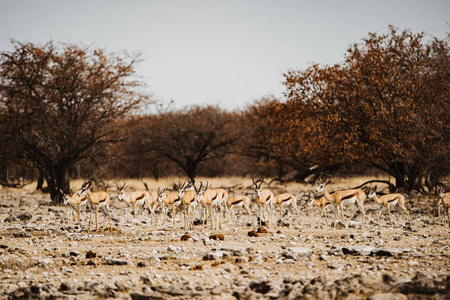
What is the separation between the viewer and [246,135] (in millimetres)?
35031

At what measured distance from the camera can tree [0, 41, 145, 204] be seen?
2002 centimetres

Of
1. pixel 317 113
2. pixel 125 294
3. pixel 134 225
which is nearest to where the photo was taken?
pixel 125 294

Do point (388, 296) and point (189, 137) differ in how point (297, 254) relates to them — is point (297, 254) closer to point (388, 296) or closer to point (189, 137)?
point (388, 296)

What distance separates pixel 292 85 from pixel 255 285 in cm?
1895

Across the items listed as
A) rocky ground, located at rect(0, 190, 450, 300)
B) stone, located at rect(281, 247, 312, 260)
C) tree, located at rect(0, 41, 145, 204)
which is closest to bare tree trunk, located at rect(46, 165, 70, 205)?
tree, located at rect(0, 41, 145, 204)

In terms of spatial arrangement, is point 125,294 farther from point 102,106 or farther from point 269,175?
point 269,175

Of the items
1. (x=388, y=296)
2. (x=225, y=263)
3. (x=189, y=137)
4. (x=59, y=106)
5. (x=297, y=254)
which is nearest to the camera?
(x=388, y=296)

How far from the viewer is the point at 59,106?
20.6m

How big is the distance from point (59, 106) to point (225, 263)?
14.5 m

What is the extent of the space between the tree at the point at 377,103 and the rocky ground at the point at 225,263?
27.6 ft

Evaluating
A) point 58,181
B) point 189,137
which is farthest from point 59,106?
point 189,137

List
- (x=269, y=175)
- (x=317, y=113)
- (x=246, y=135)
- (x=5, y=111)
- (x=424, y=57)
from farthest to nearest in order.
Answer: (x=269, y=175) → (x=246, y=135) → (x=317, y=113) → (x=424, y=57) → (x=5, y=111)

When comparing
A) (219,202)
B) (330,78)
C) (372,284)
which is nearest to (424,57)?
(330,78)

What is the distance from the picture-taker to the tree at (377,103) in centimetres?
2180
